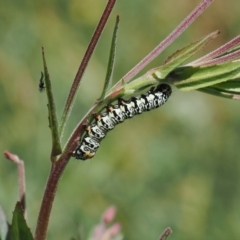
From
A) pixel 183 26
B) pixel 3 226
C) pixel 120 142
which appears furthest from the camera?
pixel 120 142

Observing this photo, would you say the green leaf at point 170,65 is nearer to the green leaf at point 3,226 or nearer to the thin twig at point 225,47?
the thin twig at point 225,47

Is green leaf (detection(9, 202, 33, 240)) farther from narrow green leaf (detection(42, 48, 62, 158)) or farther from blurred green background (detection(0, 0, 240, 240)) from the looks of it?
blurred green background (detection(0, 0, 240, 240))

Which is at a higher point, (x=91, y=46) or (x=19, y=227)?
(x=91, y=46)

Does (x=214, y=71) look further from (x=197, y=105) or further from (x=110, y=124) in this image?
(x=197, y=105)

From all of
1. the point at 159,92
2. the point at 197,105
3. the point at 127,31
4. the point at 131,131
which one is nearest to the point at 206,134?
the point at 197,105

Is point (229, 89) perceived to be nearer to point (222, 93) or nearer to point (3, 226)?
point (222, 93)

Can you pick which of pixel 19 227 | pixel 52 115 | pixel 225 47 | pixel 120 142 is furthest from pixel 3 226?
pixel 120 142

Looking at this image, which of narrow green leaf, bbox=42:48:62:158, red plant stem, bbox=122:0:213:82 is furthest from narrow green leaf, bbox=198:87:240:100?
narrow green leaf, bbox=42:48:62:158
